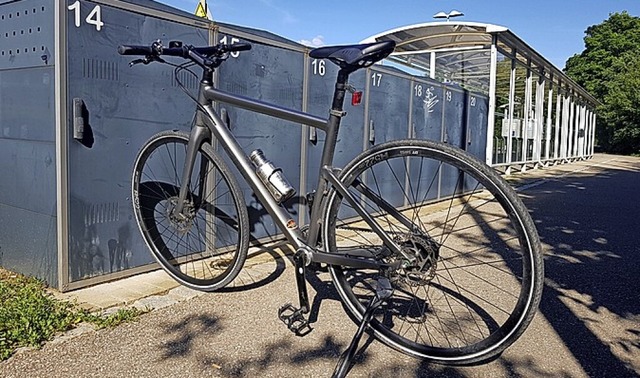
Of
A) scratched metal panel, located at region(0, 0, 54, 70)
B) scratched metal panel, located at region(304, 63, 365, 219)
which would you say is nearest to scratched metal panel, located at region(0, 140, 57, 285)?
scratched metal panel, located at region(0, 0, 54, 70)

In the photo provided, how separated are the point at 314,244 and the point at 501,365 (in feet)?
3.33

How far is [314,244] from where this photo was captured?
9.16ft

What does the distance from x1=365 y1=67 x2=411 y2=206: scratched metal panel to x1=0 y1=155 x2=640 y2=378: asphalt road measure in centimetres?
257

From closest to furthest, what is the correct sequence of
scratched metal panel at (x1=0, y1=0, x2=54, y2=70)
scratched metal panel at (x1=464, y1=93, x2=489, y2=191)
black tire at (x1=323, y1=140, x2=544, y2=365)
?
black tire at (x1=323, y1=140, x2=544, y2=365), scratched metal panel at (x1=0, y1=0, x2=54, y2=70), scratched metal panel at (x1=464, y1=93, x2=489, y2=191)

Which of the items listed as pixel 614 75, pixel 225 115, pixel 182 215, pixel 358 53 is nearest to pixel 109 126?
pixel 182 215

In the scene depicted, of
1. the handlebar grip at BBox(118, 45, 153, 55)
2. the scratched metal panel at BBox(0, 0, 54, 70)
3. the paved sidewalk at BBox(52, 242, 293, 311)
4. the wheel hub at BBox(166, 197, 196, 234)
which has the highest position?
the scratched metal panel at BBox(0, 0, 54, 70)

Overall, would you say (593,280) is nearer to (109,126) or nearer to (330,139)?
(330,139)

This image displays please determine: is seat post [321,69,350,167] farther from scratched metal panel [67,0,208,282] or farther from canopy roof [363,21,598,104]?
canopy roof [363,21,598,104]

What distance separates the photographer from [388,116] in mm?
6562

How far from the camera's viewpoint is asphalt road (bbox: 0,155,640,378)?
2414 mm

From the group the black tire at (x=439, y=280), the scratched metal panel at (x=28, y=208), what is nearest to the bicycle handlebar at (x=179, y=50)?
the scratched metal panel at (x=28, y=208)

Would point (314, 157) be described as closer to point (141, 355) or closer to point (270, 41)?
point (270, 41)

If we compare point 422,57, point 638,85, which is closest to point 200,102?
point 422,57

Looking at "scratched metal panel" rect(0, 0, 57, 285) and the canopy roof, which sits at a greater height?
the canopy roof
